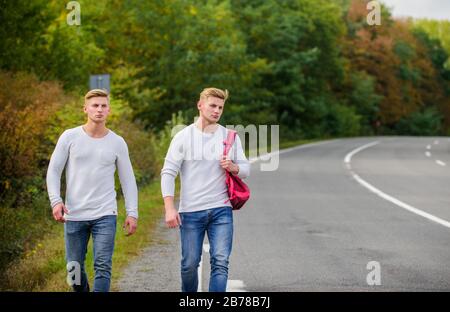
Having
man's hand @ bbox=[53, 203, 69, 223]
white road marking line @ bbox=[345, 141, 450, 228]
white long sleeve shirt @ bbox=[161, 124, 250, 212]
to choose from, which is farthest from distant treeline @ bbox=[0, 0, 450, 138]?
white long sleeve shirt @ bbox=[161, 124, 250, 212]

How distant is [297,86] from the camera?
180 feet

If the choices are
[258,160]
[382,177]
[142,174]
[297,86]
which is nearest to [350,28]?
[297,86]

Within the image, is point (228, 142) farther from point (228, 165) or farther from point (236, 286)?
point (236, 286)

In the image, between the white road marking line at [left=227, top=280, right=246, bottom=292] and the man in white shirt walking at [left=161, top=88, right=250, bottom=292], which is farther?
the white road marking line at [left=227, top=280, right=246, bottom=292]

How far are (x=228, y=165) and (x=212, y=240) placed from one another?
62cm

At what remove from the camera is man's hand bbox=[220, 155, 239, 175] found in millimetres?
6109

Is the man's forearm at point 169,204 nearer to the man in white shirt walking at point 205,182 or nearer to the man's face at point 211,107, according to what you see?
the man in white shirt walking at point 205,182

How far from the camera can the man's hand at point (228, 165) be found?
20.0 ft

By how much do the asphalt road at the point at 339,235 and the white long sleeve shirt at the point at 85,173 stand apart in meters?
1.99

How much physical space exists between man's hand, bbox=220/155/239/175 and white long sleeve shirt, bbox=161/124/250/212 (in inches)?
1.8

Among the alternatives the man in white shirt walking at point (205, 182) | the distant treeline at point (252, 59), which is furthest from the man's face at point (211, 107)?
the distant treeline at point (252, 59)

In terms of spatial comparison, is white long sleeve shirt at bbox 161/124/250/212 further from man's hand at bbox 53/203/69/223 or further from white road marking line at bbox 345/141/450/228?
white road marking line at bbox 345/141/450/228

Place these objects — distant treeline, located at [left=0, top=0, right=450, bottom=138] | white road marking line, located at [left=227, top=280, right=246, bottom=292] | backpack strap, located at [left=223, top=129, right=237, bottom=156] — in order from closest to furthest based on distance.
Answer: backpack strap, located at [left=223, top=129, right=237, bottom=156] < white road marking line, located at [left=227, top=280, right=246, bottom=292] < distant treeline, located at [left=0, top=0, right=450, bottom=138]

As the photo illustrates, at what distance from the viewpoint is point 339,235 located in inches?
469
